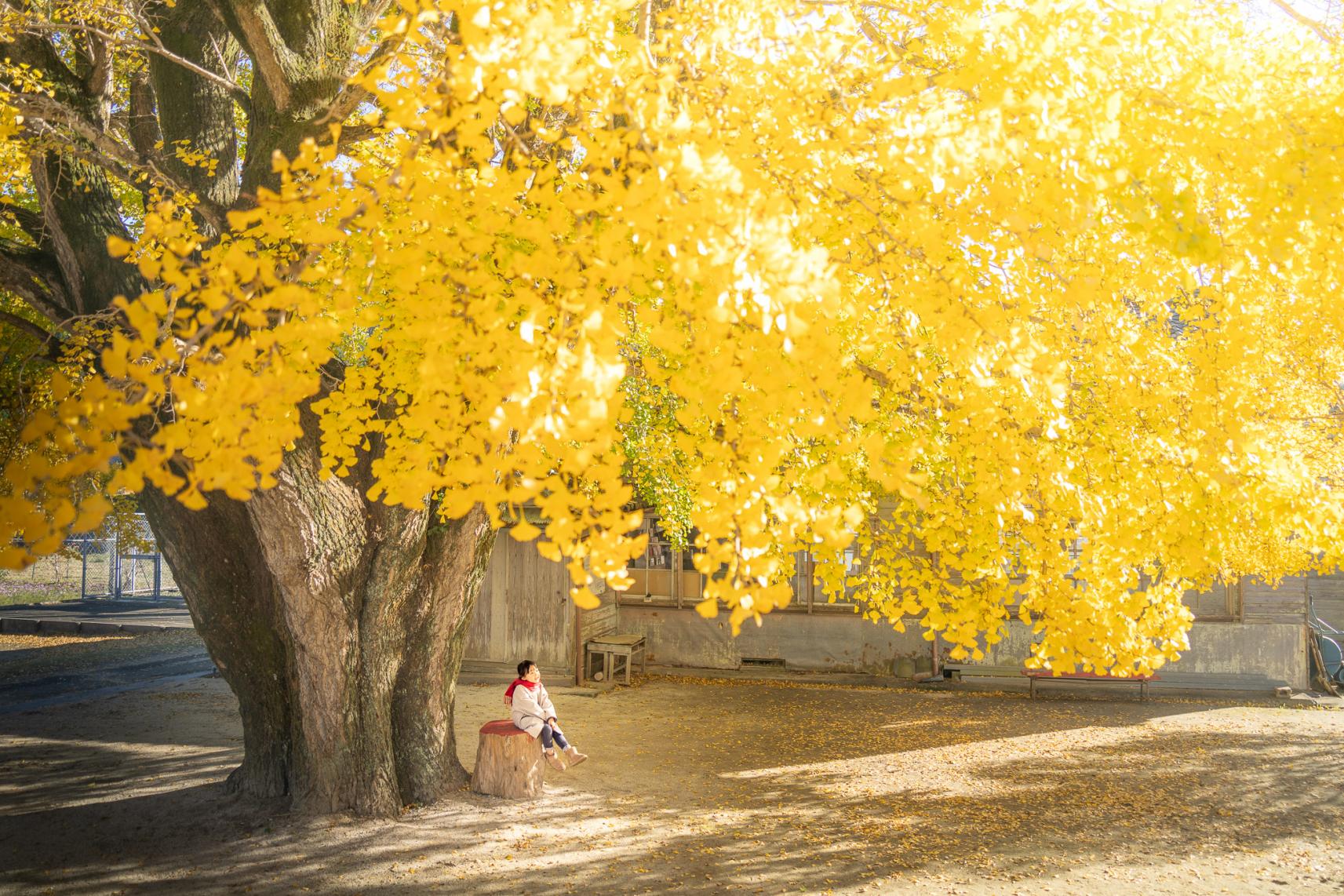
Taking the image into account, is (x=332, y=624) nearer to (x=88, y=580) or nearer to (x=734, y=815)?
(x=734, y=815)

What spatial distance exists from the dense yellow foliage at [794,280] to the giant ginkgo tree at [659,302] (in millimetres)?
31

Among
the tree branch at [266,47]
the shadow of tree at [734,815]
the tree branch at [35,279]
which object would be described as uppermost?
the tree branch at [266,47]

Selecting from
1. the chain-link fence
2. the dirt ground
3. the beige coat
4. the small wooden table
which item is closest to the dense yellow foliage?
the dirt ground

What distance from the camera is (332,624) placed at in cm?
782

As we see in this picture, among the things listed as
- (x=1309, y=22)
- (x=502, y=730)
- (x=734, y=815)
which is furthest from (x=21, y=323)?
(x=1309, y=22)

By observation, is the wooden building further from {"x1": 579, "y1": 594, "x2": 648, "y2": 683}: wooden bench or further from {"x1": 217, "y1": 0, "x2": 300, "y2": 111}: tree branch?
{"x1": 217, "y1": 0, "x2": 300, "y2": 111}: tree branch

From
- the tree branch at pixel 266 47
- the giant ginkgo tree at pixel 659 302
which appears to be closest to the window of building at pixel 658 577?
the giant ginkgo tree at pixel 659 302

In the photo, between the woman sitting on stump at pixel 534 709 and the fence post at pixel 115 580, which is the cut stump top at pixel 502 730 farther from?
the fence post at pixel 115 580

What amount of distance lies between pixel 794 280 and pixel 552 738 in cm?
735

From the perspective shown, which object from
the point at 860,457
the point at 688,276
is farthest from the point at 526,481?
the point at 860,457

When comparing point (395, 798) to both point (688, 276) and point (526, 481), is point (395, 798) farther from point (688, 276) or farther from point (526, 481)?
point (688, 276)

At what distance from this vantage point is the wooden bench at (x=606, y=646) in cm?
1622

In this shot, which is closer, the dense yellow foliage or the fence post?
the dense yellow foliage

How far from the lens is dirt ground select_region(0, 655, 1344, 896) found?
7109mm
